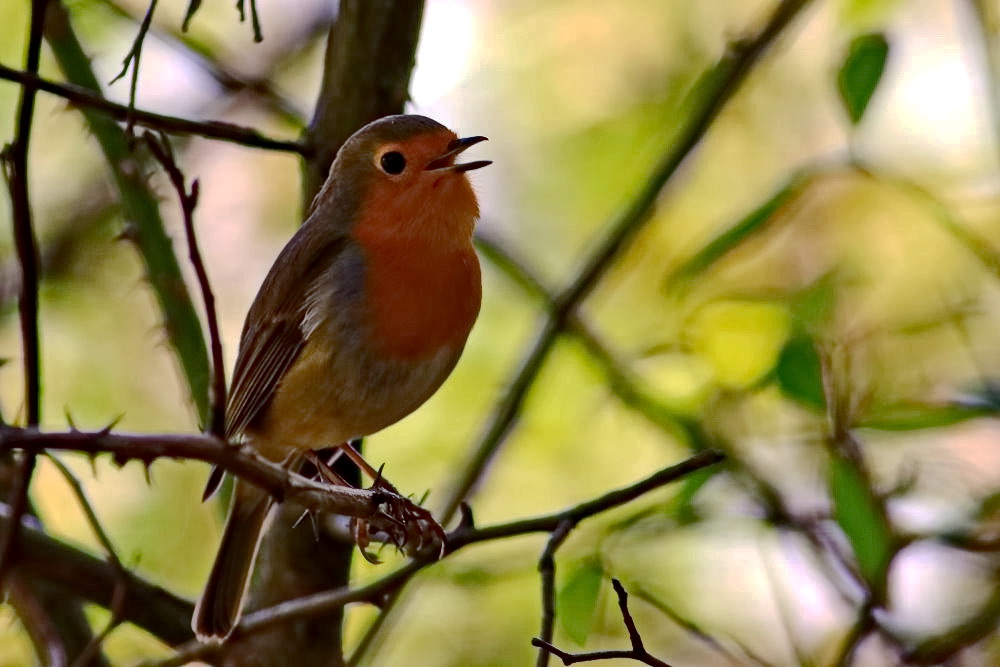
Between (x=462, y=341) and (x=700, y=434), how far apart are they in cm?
68

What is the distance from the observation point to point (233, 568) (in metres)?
3.47

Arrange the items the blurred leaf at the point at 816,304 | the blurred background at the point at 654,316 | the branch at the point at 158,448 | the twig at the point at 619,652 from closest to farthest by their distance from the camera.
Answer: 1. the branch at the point at 158,448
2. the twig at the point at 619,652
3. the blurred leaf at the point at 816,304
4. the blurred background at the point at 654,316

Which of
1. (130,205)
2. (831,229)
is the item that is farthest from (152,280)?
(831,229)

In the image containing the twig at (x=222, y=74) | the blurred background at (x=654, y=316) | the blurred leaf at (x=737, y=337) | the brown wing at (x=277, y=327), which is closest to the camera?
the blurred background at (x=654, y=316)

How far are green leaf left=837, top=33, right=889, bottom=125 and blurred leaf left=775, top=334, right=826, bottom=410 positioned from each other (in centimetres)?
54

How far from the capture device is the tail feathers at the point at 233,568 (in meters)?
3.09

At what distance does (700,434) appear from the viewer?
3.48 m

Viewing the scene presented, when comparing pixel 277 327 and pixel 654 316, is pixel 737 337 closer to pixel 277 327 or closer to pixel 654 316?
pixel 277 327

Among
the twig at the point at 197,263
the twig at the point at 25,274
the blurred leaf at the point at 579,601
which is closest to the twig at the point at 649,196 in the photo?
the blurred leaf at the point at 579,601

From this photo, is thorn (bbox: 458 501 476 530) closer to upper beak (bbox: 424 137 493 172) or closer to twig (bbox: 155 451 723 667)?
twig (bbox: 155 451 723 667)

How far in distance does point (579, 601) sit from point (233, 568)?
1.30m

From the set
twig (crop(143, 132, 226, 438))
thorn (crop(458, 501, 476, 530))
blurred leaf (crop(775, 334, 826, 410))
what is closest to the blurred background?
blurred leaf (crop(775, 334, 826, 410))

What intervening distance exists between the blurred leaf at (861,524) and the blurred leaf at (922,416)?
0.11 m

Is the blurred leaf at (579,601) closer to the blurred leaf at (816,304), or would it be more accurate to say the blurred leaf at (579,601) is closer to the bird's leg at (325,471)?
the blurred leaf at (816,304)
